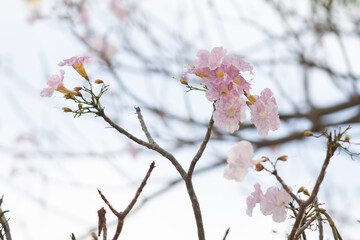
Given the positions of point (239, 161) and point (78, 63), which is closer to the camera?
point (239, 161)

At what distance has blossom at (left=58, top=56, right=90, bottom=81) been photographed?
920 mm

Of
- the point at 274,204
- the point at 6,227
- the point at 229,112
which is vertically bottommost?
the point at 6,227

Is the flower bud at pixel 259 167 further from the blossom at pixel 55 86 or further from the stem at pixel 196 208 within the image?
the blossom at pixel 55 86

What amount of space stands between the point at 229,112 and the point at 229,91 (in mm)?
41

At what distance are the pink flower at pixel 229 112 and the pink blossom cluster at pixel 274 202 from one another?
0.42 ft

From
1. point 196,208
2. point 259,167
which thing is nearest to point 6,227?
point 196,208

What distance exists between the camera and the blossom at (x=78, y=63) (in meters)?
0.92

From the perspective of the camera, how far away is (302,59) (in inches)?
104

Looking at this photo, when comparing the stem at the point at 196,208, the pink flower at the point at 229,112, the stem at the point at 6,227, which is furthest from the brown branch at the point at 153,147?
the stem at the point at 6,227

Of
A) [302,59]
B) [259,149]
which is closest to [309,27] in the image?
[302,59]

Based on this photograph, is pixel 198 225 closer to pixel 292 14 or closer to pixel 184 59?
pixel 184 59

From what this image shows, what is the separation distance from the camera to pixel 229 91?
811 mm

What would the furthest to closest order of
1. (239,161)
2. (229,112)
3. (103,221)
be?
(229,112), (239,161), (103,221)

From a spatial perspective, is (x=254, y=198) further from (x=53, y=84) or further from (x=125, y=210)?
(x=53, y=84)
